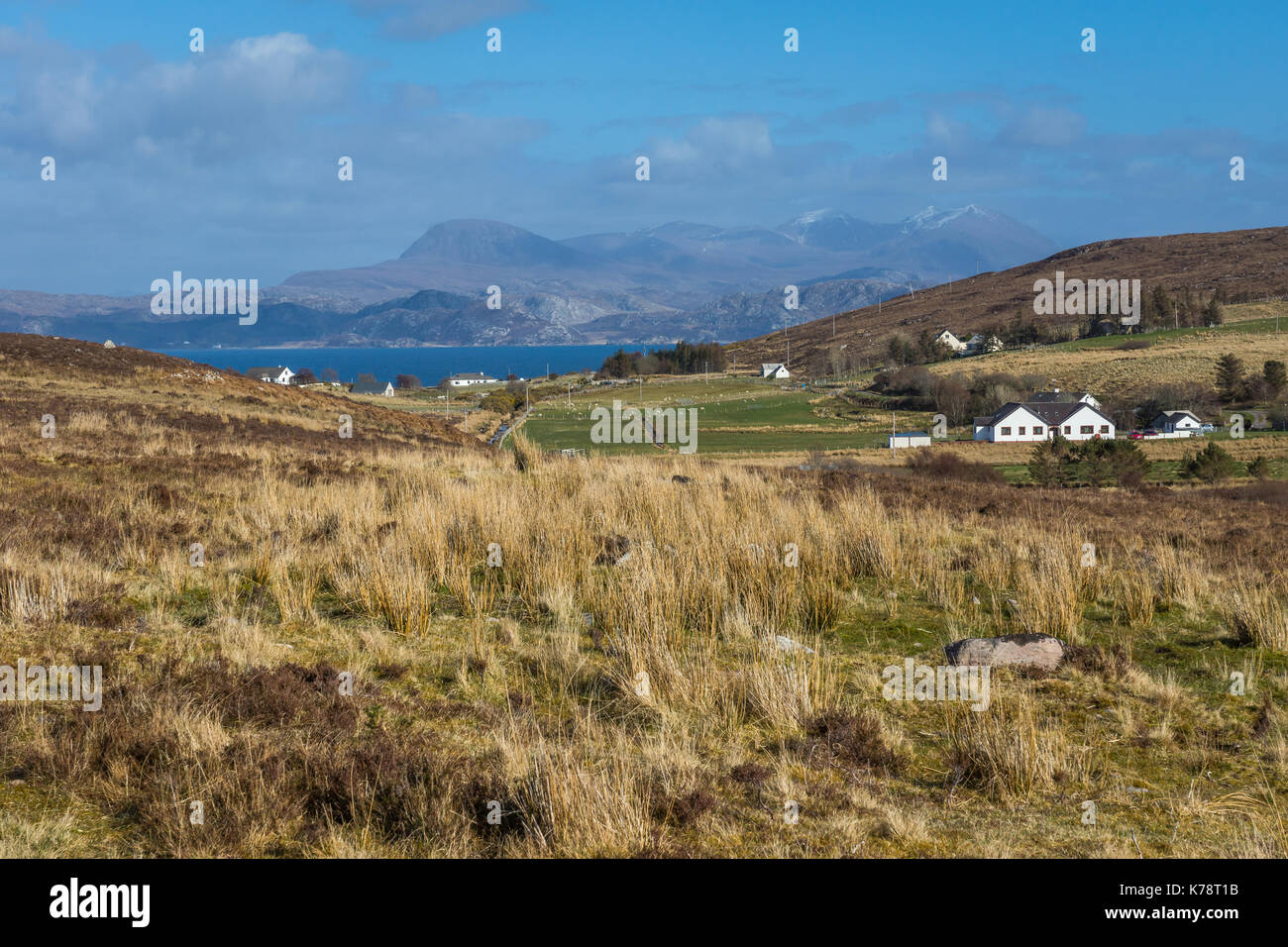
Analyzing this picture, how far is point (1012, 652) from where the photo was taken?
728 centimetres

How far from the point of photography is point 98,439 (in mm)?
19219

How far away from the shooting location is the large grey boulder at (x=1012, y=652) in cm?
723

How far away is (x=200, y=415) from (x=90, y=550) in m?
21.7

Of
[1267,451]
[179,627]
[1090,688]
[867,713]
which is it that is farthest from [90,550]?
[1267,451]

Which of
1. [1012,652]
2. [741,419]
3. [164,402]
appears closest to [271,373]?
[741,419]

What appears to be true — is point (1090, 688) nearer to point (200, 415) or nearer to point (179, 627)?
point (179, 627)

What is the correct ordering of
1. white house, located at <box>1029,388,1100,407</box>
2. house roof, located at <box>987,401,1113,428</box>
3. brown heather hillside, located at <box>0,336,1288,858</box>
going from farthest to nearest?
white house, located at <box>1029,388,1100,407</box> < house roof, located at <box>987,401,1113,428</box> < brown heather hillside, located at <box>0,336,1288,858</box>

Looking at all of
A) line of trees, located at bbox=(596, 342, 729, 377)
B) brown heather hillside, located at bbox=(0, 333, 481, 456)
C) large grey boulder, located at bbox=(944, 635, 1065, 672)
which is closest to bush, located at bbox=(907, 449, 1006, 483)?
brown heather hillside, located at bbox=(0, 333, 481, 456)

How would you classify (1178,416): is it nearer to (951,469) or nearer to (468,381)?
(951,469)

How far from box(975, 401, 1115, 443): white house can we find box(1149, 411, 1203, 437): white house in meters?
4.37

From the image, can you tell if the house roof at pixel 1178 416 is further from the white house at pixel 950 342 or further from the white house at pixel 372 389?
the white house at pixel 372 389

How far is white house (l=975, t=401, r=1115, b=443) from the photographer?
85.4m

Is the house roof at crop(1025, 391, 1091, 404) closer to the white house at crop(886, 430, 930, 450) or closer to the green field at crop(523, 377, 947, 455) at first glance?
the green field at crop(523, 377, 947, 455)

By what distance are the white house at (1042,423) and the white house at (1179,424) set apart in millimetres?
4373
